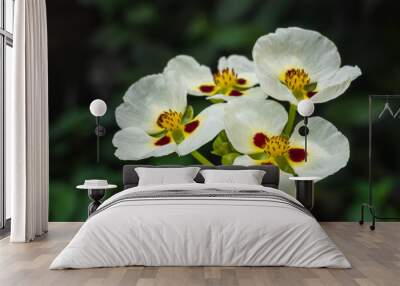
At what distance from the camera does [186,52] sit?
7516mm

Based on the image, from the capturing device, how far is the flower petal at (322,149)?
7340 mm

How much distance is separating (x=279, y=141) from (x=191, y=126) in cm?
109

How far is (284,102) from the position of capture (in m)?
7.45

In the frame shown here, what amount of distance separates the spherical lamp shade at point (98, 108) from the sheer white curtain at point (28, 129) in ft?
2.27

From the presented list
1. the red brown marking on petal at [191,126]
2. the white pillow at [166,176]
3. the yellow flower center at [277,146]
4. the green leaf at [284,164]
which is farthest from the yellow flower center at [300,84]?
the white pillow at [166,176]

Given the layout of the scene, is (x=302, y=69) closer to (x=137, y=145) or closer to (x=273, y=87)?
(x=273, y=87)

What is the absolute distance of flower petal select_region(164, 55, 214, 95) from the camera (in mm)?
7492

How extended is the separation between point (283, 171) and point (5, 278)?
395 cm

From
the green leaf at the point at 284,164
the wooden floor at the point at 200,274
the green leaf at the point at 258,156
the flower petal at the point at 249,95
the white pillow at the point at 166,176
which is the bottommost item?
the wooden floor at the point at 200,274

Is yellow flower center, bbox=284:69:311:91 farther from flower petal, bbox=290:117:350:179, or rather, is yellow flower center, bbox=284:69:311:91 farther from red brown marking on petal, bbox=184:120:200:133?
red brown marking on petal, bbox=184:120:200:133

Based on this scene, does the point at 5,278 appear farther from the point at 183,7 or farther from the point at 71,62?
the point at 183,7

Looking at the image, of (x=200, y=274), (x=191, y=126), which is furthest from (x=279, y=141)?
(x=200, y=274)

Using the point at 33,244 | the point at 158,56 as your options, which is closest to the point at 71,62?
the point at 158,56

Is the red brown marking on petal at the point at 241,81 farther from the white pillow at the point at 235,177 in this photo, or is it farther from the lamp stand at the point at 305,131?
the white pillow at the point at 235,177
